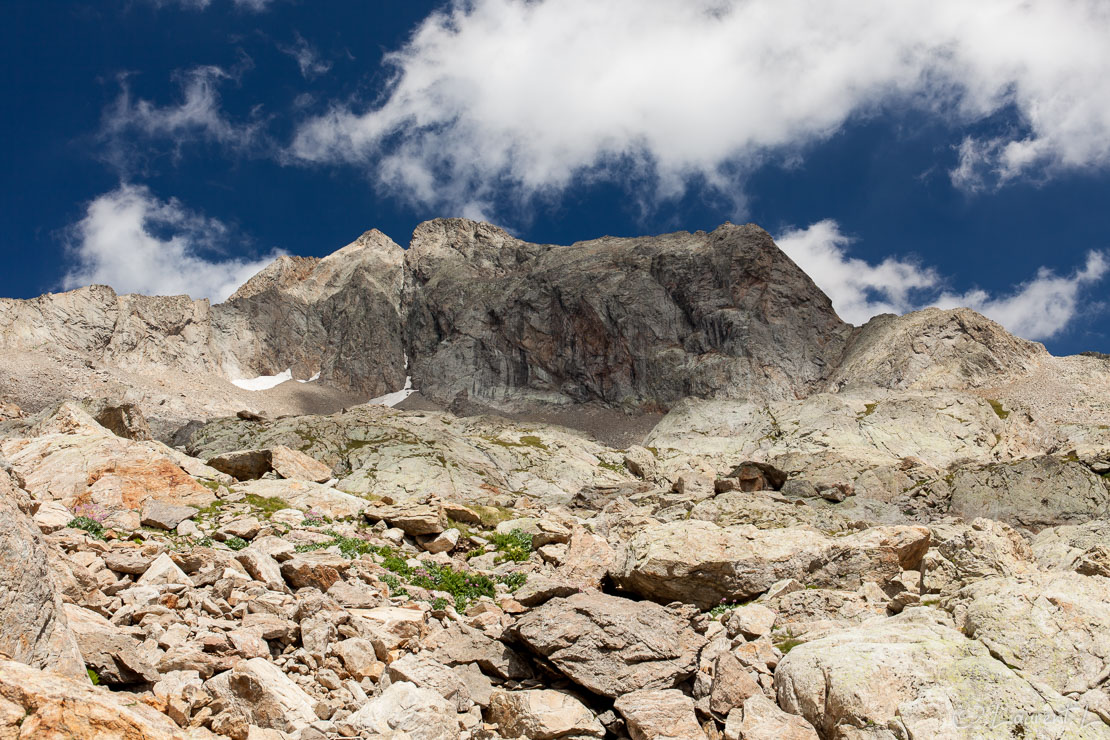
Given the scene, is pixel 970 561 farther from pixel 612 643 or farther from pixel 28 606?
pixel 28 606

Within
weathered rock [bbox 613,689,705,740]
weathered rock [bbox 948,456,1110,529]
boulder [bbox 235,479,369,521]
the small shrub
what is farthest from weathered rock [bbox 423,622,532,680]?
weathered rock [bbox 948,456,1110,529]

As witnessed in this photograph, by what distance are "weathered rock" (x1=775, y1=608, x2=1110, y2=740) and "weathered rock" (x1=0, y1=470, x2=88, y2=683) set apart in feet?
35.3

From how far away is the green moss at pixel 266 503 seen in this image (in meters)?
25.7

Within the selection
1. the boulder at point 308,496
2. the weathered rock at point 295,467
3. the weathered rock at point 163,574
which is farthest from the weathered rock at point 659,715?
the weathered rock at point 295,467

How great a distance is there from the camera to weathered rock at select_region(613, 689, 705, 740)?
12203 millimetres

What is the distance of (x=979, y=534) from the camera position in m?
16.6

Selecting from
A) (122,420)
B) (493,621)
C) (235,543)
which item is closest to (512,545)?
(493,621)

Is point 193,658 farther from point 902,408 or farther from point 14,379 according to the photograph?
point 14,379

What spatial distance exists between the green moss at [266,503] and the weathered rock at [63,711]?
17.8m

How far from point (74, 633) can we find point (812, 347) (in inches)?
7883

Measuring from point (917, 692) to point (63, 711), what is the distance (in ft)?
37.3

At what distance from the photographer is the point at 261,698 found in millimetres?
10953

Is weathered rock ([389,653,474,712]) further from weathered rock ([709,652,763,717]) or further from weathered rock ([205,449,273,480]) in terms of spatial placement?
weathered rock ([205,449,273,480])

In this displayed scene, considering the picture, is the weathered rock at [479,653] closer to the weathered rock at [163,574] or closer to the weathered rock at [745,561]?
the weathered rock at [745,561]
